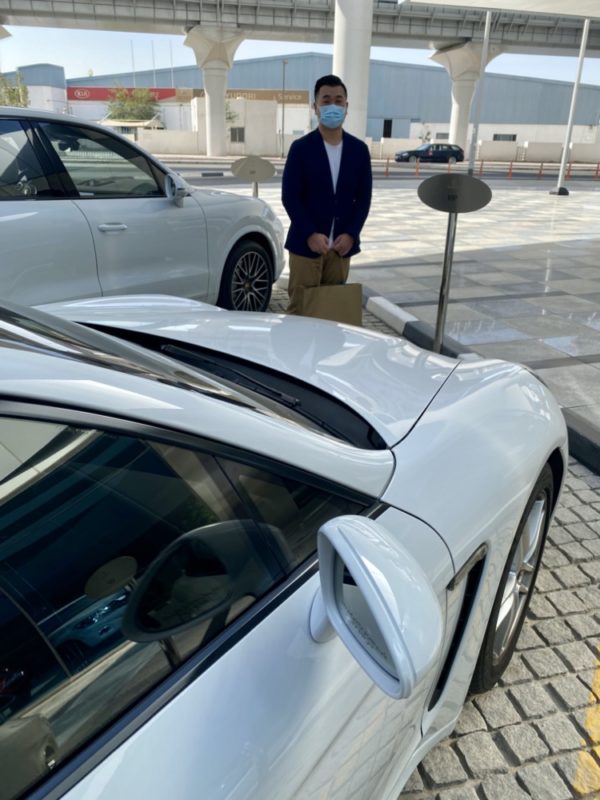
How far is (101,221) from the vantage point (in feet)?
15.2

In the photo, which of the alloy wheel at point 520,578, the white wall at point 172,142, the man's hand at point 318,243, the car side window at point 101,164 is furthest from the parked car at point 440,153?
the alloy wheel at point 520,578

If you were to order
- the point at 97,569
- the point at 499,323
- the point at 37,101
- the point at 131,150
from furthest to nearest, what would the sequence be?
the point at 37,101 < the point at 499,323 < the point at 131,150 < the point at 97,569

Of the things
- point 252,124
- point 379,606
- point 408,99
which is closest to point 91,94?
point 252,124

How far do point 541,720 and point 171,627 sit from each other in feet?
5.37

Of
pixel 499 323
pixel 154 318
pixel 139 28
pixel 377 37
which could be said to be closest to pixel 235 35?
pixel 139 28

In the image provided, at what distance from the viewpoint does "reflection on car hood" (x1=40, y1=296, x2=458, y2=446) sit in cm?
190

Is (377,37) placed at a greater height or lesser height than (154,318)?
greater

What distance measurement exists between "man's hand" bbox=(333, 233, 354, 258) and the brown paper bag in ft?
1.07

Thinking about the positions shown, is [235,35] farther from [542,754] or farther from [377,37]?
[542,754]

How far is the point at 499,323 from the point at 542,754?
4.94 metres

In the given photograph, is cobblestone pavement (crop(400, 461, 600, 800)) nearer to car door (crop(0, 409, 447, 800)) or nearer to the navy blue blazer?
car door (crop(0, 409, 447, 800))

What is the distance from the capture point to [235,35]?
39.8m

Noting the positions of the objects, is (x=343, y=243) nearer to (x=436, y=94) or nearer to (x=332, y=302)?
(x=332, y=302)

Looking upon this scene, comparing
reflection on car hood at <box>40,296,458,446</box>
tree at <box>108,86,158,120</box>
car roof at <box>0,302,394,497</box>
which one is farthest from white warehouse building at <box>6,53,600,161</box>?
car roof at <box>0,302,394,497</box>
